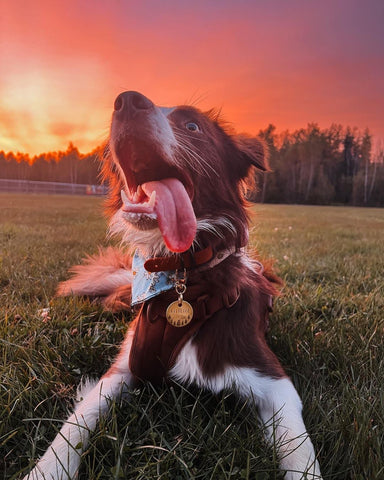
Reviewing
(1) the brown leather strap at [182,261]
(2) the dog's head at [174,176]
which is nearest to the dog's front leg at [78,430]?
(1) the brown leather strap at [182,261]

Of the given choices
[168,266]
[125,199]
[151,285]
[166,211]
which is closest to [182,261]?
[168,266]

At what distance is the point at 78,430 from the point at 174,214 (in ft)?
3.61

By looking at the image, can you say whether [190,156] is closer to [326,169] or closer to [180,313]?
[180,313]

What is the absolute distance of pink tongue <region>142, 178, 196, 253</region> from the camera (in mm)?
1741

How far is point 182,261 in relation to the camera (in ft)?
6.45

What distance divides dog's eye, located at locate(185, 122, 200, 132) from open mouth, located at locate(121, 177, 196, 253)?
40cm

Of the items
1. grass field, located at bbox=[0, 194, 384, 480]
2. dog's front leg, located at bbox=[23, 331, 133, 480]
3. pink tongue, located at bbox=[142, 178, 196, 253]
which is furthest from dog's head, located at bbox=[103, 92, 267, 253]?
dog's front leg, located at bbox=[23, 331, 133, 480]

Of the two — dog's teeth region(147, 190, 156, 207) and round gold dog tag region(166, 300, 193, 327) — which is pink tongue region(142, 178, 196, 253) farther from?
round gold dog tag region(166, 300, 193, 327)

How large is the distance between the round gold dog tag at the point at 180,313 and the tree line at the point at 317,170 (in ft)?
147

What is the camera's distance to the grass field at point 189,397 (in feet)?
5.08

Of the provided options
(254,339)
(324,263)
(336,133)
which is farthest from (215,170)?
(336,133)

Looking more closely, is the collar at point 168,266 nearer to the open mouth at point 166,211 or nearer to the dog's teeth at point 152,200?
the open mouth at point 166,211

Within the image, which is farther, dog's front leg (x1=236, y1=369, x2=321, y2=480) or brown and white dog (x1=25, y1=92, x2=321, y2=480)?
brown and white dog (x1=25, y1=92, x2=321, y2=480)

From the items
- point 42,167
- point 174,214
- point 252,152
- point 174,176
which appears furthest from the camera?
point 42,167
